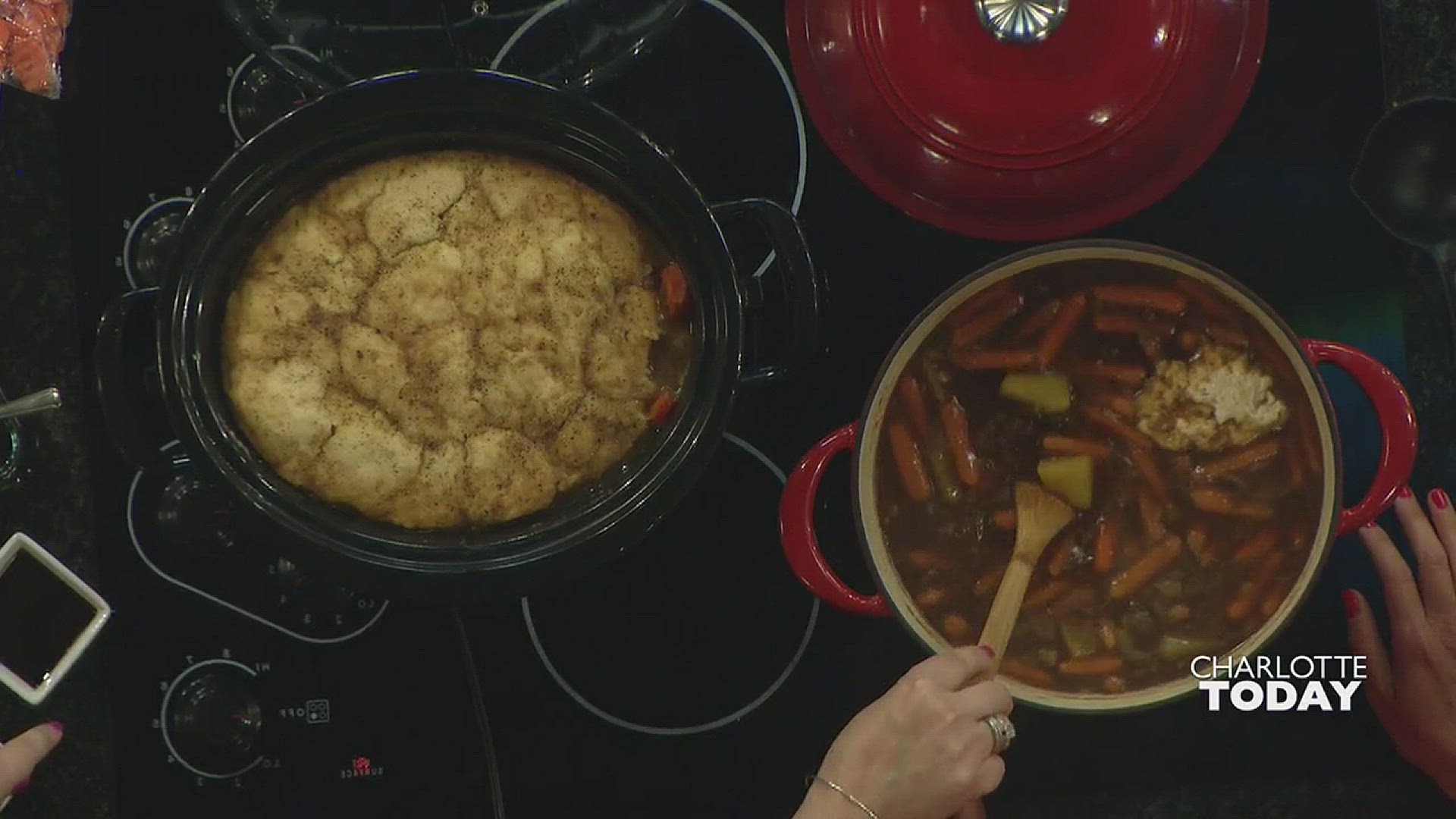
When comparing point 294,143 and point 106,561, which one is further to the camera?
point 106,561

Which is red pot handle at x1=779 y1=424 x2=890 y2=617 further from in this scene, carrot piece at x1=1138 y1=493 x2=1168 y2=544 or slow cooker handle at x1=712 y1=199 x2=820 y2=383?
carrot piece at x1=1138 y1=493 x2=1168 y2=544

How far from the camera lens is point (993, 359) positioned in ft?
4.23

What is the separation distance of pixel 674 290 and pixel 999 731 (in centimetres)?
56

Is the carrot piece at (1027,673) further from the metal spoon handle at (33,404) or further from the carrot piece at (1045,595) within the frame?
the metal spoon handle at (33,404)

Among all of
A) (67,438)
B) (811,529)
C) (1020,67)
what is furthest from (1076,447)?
(67,438)

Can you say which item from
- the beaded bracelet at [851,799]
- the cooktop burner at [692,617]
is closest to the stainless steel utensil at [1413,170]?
the cooktop burner at [692,617]

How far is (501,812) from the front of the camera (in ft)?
4.65

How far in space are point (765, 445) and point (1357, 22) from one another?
0.83 meters

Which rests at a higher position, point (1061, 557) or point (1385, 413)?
point (1385, 413)

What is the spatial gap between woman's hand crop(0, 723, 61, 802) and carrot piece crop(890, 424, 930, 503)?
0.97m

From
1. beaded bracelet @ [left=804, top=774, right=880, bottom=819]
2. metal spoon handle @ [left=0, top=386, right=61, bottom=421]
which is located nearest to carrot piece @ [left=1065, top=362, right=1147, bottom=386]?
beaded bracelet @ [left=804, top=774, right=880, bottom=819]

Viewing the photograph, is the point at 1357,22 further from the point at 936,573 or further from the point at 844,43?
the point at 936,573

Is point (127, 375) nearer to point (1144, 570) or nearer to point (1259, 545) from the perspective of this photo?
point (1144, 570)

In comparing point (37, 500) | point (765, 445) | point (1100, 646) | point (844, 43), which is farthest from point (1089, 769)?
point (37, 500)
